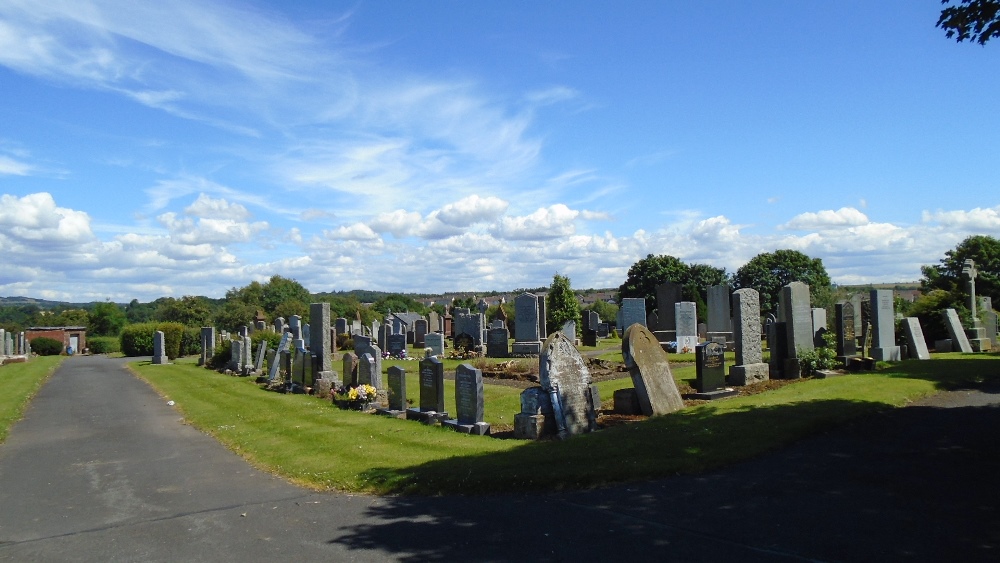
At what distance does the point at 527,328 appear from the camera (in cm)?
3061

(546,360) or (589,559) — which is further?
(546,360)

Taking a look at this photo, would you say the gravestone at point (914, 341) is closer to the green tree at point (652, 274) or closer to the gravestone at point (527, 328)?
the gravestone at point (527, 328)

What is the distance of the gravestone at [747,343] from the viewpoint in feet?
55.1

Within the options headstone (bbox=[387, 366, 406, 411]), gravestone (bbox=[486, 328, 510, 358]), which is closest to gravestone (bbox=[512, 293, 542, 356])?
gravestone (bbox=[486, 328, 510, 358])

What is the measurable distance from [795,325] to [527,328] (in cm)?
1441

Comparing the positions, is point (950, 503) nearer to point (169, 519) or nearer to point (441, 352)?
point (169, 519)

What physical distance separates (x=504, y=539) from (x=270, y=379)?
62.0 ft

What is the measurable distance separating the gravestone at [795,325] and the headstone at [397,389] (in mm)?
9839

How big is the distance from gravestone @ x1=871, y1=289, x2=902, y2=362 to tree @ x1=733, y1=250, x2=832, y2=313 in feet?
115

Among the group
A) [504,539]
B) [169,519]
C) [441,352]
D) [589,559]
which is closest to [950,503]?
[589,559]

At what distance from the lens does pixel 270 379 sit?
77.0 feet

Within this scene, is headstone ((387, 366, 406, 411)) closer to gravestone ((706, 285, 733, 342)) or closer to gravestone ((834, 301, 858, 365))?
gravestone ((834, 301, 858, 365))

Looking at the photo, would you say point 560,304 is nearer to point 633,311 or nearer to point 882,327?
point 633,311

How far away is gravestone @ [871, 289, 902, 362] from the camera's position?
19703 mm
